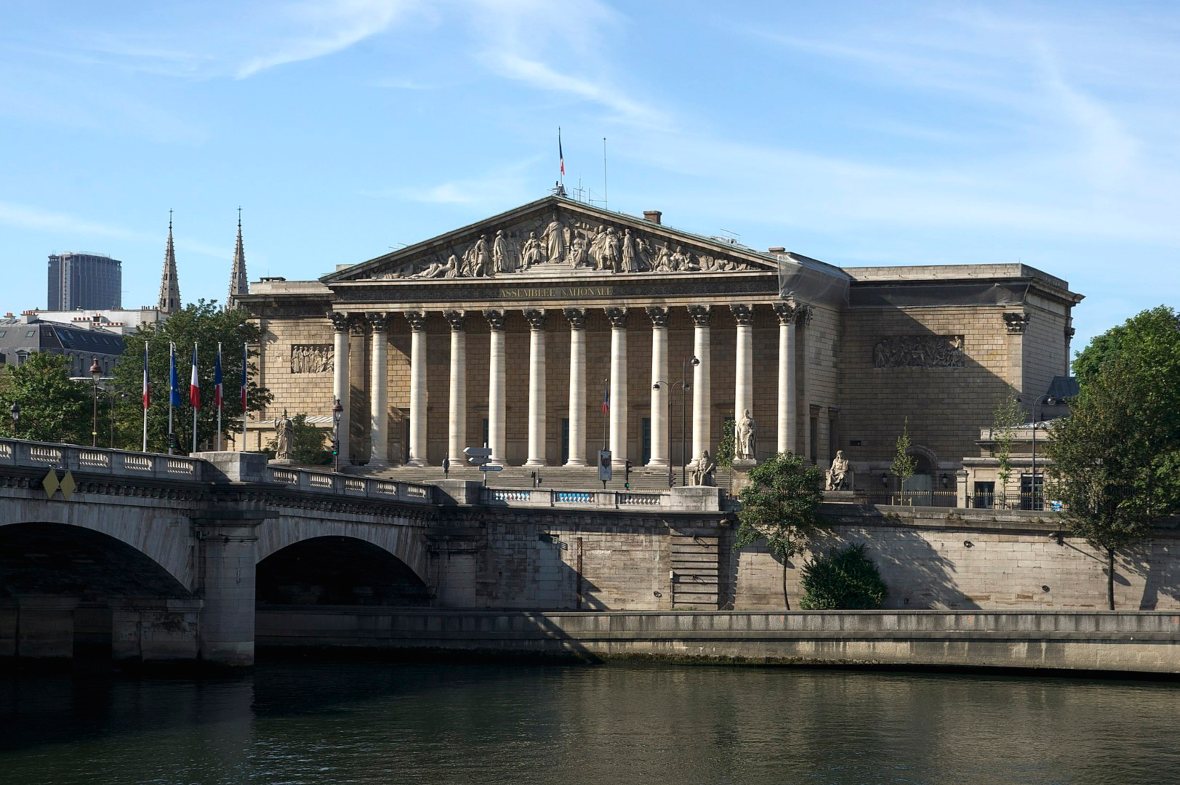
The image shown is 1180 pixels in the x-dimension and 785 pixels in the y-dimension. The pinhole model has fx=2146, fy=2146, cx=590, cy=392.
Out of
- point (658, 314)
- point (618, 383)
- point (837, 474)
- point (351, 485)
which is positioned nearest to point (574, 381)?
point (618, 383)

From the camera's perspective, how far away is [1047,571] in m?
88.4

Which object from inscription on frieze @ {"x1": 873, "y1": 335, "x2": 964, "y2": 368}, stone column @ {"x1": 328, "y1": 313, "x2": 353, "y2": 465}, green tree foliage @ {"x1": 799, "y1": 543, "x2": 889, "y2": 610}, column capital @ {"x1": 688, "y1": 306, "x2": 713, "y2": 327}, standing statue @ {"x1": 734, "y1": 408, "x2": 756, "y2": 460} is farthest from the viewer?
stone column @ {"x1": 328, "y1": 313, "x2": 353, "y2": 465}

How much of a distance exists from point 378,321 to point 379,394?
397 cm

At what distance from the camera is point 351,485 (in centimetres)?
8475

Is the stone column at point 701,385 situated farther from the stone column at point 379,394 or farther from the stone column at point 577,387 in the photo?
the stone column at point 379,394

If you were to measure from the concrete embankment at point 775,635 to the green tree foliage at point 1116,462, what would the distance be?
979cm

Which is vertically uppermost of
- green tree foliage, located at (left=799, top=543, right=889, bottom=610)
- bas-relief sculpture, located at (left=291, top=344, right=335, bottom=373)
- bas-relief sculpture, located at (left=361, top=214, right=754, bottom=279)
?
bas-relief sculpture, located at (left=361, top=214, right=754, bottom=279)

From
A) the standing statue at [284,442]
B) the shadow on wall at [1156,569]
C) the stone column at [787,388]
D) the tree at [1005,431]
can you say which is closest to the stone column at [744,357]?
the stone column at [787,388]

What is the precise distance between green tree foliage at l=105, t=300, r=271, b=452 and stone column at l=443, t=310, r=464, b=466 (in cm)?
1232

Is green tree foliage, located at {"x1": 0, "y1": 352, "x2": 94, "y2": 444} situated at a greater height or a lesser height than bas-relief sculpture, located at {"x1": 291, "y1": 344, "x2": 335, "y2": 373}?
lesser

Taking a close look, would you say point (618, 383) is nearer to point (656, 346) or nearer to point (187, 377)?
point (656, 346)

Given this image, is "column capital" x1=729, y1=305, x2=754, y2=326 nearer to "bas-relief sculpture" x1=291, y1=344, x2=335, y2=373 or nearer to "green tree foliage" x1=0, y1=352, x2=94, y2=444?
"bas-relief sculpture" x1=291, y1=344, x2=335, y2=373

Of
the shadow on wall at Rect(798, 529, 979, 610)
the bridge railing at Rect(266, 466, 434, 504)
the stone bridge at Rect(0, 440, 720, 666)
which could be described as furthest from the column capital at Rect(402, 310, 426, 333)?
the shadow on wall at Rect(798, 529, 979, 610)

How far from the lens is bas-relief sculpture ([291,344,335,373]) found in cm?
12275
